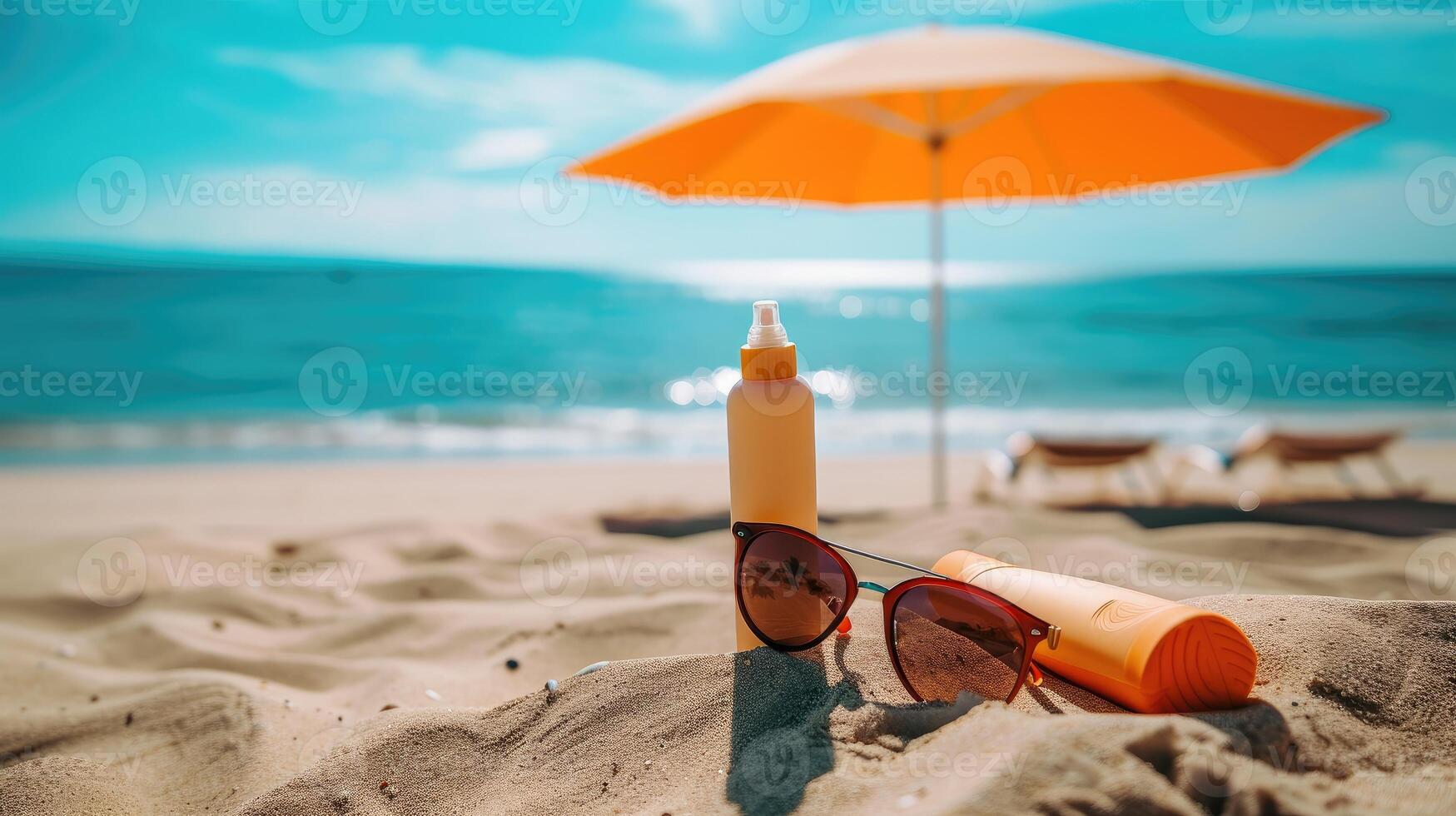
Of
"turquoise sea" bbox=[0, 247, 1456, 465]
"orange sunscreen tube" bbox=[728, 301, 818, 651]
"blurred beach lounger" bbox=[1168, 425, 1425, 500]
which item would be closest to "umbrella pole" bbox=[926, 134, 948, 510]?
"blurred beach lounger" bbox=[1168, 425, 1425, 500]

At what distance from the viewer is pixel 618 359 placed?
1794 centimetres

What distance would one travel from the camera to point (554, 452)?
9.35 metres

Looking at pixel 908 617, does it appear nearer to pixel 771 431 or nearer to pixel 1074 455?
pixel 771 431

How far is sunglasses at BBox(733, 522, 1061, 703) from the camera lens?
161cm

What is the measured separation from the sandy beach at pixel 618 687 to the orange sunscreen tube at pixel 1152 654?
0.23ft

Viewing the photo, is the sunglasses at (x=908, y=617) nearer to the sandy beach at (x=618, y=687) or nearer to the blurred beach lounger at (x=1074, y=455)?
the sandy beach at (x=618, y=687)

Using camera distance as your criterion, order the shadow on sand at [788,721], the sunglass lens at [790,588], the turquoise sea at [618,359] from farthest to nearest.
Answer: the turquoise sea at [618,359] < the sunglass lens at [790,588] < the shadow on sand at [788,721]

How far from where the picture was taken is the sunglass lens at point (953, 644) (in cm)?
162

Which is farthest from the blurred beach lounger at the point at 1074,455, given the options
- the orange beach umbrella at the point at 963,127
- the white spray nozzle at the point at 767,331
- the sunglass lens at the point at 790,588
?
Answer: the white spray nozzle at the point at 767,331

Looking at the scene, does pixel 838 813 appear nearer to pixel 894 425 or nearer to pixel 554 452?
pixel 554 452

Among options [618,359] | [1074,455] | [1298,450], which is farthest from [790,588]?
[618,359]

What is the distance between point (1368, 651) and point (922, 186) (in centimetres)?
342

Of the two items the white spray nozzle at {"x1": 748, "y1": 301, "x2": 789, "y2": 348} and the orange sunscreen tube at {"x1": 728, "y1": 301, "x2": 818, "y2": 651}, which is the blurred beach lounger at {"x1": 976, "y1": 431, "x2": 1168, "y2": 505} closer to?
the orange sunscreen tube at {"x1": 728, "y1": 301, "x2": 818, "y2": 651}

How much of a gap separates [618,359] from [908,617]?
16.5m
